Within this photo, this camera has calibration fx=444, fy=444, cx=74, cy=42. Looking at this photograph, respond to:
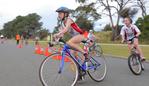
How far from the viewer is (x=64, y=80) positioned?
9.37 meters

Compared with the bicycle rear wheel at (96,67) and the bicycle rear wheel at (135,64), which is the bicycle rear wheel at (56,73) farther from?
the bicycle rear wheel at (135,64)

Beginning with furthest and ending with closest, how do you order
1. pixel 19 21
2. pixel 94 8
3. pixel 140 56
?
1. pixel 19 21
2. pixel 94 8
3. pixel 140 56

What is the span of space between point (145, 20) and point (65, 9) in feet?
169

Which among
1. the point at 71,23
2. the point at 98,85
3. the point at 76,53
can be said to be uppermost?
the point at 71,23

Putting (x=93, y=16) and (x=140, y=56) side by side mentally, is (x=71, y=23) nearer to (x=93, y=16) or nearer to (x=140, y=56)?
(x=140, y=56)

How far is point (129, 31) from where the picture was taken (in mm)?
12617

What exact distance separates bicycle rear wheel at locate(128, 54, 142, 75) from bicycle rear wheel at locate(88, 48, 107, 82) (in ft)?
4.43

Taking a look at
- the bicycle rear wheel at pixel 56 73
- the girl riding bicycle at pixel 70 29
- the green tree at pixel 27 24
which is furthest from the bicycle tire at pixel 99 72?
the green tree at pixel 27 24

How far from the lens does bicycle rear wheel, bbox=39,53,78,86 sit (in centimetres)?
902

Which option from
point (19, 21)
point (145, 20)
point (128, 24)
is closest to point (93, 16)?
point (145, 20)

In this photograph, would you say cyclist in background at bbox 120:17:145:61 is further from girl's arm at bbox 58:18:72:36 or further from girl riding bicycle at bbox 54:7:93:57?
girl's arm at bbox 58:18:72:36

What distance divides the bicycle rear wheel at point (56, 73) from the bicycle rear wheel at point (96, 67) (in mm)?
977

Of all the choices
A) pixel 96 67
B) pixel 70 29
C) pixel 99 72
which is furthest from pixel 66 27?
pixel 99 72

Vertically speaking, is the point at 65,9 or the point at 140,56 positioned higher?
the point at 65,9
